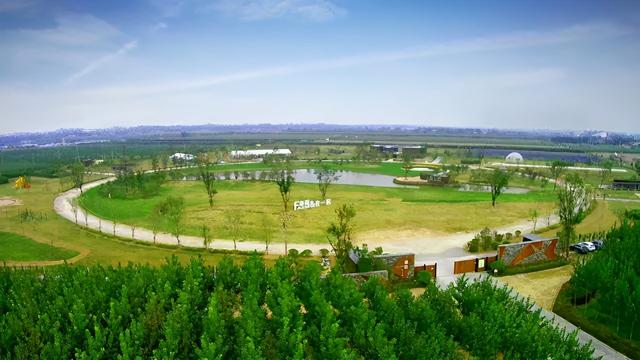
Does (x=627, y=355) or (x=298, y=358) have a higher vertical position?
(x=298, y=358)

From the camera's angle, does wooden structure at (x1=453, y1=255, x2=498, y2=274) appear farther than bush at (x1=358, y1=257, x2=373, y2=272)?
Yes

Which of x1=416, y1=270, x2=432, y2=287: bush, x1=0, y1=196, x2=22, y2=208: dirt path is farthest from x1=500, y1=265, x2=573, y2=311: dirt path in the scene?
x1=0, y1=196, x2=22, y2=208: dirt path

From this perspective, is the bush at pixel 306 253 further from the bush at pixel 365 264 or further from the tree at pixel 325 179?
the tree at pixel 325 179

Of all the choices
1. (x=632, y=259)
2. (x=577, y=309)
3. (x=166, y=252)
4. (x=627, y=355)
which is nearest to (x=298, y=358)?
(x=627, y=355)

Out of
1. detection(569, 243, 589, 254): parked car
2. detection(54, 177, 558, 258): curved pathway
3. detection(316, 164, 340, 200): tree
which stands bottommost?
detection(54, 177, 558, 258): curved pathway

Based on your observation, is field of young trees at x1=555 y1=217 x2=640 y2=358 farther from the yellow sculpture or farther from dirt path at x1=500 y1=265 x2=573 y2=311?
the yellow sculpture

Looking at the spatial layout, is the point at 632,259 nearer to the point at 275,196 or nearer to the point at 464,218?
the point at 464,218

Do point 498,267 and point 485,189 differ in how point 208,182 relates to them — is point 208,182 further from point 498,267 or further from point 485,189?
point 485,189
